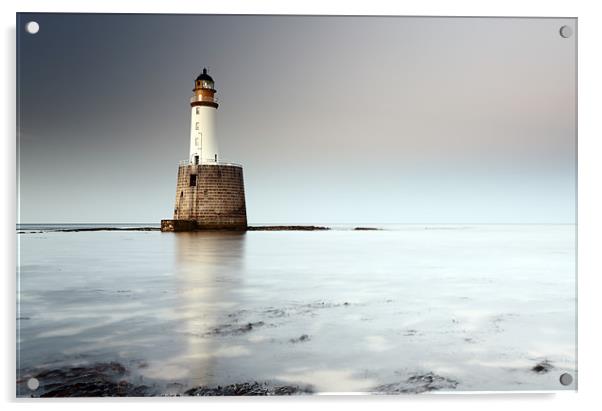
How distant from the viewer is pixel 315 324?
136 inches

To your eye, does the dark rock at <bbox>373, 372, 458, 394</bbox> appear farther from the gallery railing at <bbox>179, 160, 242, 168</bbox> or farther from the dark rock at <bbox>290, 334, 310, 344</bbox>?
the gallery railing at <bbox>179, 160, 242, 168</bbox>

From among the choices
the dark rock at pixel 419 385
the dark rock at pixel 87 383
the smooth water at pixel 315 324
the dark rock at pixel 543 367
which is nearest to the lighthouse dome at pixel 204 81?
the smooth water at pixel 315 324

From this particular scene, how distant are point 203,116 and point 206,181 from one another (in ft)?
6.64

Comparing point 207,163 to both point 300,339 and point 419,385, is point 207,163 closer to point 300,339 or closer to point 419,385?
point 300,339

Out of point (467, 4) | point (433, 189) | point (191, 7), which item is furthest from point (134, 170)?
point (467, 4)

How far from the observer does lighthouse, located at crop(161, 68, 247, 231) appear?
4227 mm

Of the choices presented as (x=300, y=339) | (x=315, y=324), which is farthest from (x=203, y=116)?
(x=300, y=339)

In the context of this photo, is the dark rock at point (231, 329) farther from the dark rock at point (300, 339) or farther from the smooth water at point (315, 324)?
the dark rock at point (300, 339)

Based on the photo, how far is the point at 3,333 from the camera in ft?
9.93

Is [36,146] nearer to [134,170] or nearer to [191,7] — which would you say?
[134,170]

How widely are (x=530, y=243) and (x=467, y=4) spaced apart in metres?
1.87

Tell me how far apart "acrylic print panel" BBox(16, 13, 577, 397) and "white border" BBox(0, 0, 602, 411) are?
6 cm

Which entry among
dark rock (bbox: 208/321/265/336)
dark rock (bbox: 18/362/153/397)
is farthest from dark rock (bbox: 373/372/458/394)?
dark rock (bbox: 18/362/153/397)
